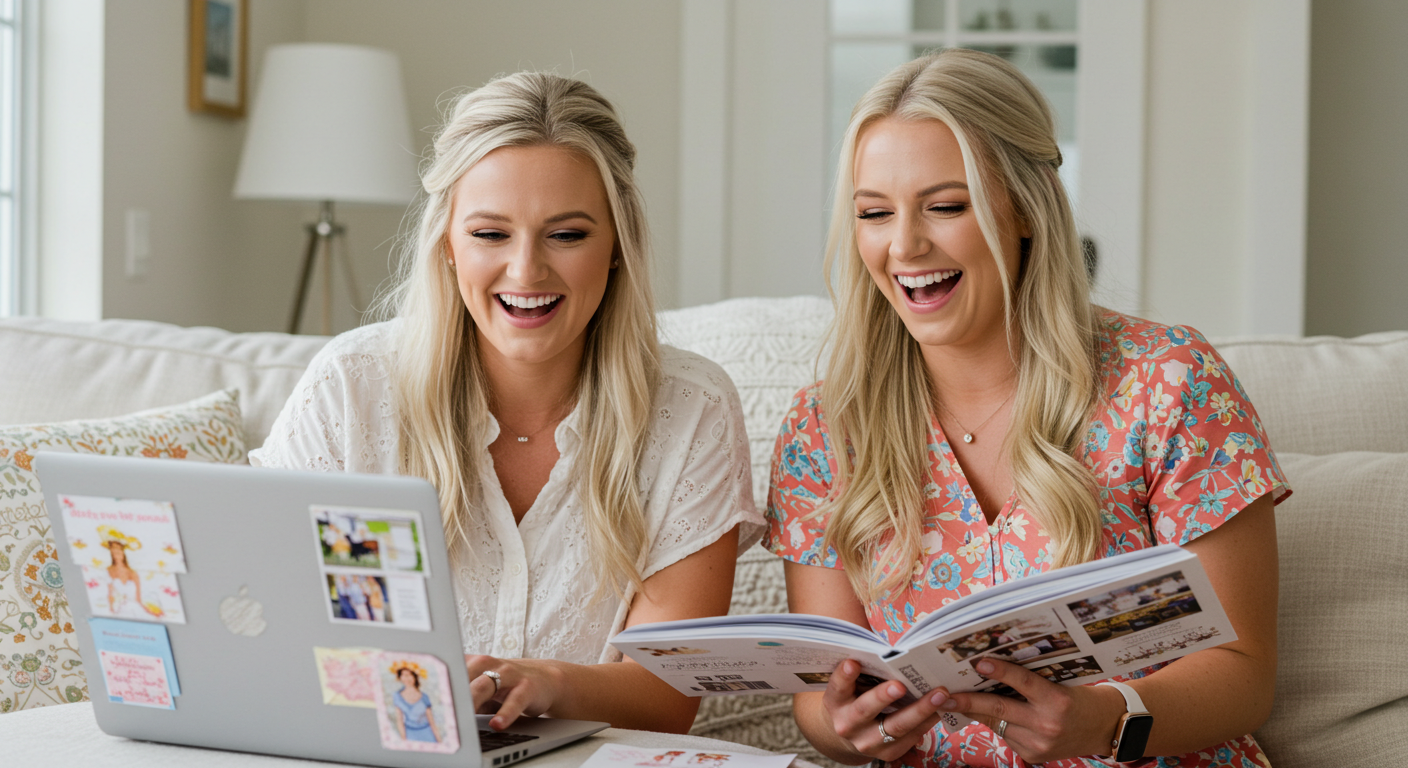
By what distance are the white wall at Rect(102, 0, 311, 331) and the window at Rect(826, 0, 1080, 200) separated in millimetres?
1485

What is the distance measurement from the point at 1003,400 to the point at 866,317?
173mm

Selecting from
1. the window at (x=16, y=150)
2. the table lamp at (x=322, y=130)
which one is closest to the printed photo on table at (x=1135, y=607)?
the table lamp at (x=322, y=130)

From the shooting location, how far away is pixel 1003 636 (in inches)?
34.1

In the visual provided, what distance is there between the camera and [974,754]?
1.21 meters

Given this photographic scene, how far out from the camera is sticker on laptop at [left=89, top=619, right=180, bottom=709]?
0.87 m

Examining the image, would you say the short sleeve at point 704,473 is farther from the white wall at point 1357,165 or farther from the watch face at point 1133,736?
the white wall at point 1357,165

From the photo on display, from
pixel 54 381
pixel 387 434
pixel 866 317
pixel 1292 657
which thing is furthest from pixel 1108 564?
pixel 54 381

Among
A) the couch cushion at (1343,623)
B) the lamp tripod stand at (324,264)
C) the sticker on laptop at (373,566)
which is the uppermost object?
the lamp tripod stand at (324,264)

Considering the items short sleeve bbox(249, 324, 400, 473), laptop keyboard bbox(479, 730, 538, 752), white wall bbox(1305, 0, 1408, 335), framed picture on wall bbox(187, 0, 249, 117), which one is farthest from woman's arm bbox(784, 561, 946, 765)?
white wall bbox(1305, 0, 1408, 335)

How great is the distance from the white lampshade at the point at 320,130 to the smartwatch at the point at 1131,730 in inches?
84.8

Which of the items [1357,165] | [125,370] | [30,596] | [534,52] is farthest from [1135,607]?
[1357,165]

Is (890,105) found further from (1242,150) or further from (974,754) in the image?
(1242,150)

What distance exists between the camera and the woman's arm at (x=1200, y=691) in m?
0.95

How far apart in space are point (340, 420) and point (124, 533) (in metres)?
0.50
